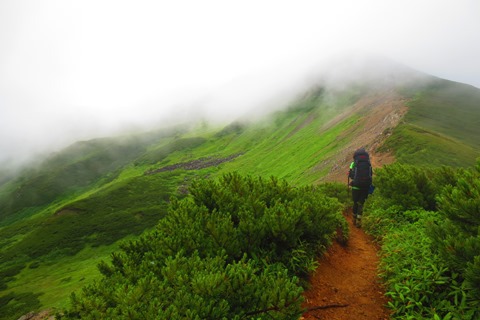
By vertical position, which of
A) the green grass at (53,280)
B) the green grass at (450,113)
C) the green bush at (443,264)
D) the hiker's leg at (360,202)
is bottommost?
the green grass at (53,280)

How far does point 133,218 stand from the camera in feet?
335

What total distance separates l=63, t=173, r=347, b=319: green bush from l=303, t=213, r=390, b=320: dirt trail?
2.01 ft

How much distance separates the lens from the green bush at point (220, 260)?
5.74 m

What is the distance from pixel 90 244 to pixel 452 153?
9272 centimetres

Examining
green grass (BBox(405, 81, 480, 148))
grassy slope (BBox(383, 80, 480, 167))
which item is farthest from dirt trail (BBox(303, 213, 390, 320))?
green grass (BBox(405, 81, 480, 148))

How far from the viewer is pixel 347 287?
9.42 metres

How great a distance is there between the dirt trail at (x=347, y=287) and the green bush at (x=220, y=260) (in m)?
0.61

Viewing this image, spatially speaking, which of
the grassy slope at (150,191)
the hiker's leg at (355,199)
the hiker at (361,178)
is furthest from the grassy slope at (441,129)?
the hiker at (361,178)

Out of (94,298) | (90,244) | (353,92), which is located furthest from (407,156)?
(353,92)

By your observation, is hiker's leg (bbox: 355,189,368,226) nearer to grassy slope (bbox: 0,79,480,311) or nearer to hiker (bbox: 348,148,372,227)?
hiker (bbox: 348,148,372,227)

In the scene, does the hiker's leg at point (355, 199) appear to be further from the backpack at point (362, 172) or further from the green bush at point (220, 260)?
the green bush at point (220, 260)

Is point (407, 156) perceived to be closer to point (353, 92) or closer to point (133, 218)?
point (133, 218)

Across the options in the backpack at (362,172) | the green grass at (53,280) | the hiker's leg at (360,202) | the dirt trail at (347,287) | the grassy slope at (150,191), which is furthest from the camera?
the green grass at (53,280)

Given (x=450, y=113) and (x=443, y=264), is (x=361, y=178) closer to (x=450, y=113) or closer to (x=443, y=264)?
(x=443, y=264)
